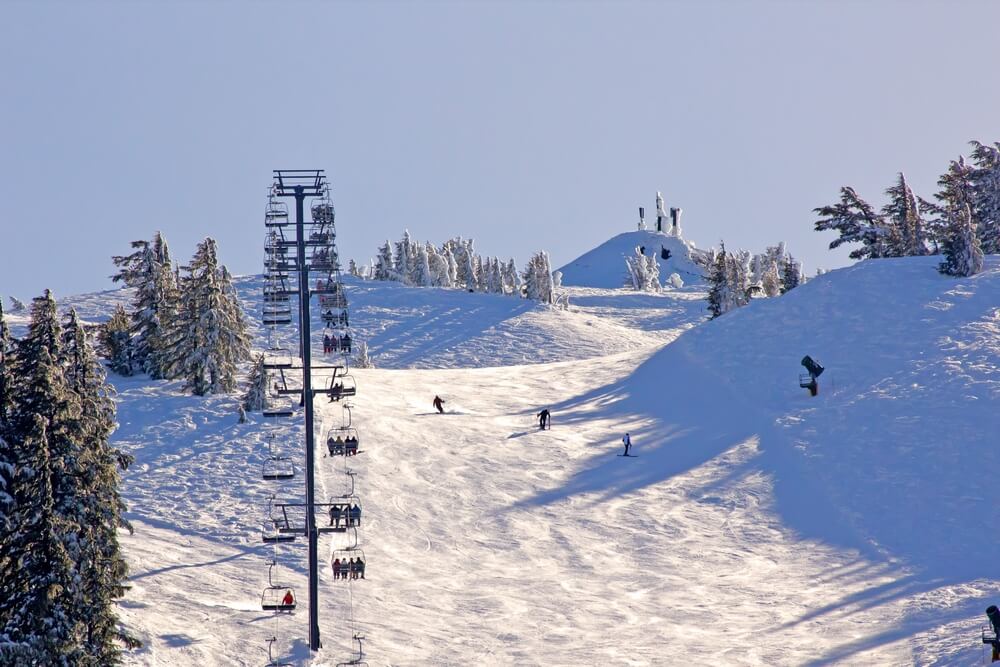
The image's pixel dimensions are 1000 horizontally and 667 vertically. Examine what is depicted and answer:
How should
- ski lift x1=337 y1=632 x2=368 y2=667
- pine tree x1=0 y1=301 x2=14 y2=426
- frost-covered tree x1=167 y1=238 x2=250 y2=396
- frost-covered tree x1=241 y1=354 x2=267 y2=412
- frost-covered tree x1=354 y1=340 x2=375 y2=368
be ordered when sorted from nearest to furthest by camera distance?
1. pine tree x1=0 y1=301 x2=14 y2=426
2. ski lift x1=337 y1=632 x2=368 y2=667
3. frost-covered tree x1=241 y1=354 x2=267 y2=412
4. frost-covered tree x1=167 y1=238 x2=250 y2=396
5. frost-covered tree x1=354 y1=340 x2=375 y2=368

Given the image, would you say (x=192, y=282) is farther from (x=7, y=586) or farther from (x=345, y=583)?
(x=7, y=586)

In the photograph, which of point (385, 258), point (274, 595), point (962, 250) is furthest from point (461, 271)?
point (274, 595)

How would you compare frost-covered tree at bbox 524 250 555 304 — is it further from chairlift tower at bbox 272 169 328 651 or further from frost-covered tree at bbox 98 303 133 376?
chairlift tower at bbox 272 169 328 651

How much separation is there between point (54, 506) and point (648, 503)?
94.5ft

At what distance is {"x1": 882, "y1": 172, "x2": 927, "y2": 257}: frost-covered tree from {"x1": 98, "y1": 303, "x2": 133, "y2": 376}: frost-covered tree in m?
53.3

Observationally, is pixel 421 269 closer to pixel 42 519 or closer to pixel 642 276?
pixel 642 276

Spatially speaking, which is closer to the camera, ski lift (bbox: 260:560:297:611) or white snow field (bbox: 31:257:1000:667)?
ski lift (bbox: 260:560:297:611)

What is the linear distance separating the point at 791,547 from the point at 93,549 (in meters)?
27.4

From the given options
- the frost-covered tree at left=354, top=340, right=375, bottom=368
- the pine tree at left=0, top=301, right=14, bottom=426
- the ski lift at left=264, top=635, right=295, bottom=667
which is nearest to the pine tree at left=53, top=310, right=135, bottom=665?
the pine tree at left=0, top=301, right=14, bottom=426

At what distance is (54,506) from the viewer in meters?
34.3

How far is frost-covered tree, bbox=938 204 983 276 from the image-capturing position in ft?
268

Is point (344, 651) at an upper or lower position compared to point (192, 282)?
lower

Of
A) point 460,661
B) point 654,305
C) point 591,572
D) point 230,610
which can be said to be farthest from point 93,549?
point 654,305

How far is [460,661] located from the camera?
41031 mm
